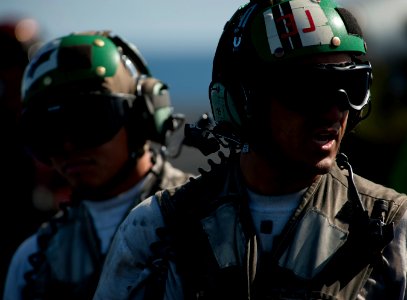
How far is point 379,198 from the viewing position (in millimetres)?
3178

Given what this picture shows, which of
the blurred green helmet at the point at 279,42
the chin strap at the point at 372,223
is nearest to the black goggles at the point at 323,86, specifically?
the blurred green helmet at the point at 279,42

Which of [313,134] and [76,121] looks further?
[76,121]

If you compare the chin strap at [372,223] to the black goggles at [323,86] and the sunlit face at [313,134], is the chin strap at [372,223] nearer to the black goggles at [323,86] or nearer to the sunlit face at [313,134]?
the sunlit face at [313,134]

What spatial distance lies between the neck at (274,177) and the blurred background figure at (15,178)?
3125mm

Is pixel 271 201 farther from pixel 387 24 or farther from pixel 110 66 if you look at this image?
pixel 387 24

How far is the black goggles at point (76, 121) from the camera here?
14.9 ft

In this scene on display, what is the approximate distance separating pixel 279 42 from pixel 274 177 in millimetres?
500

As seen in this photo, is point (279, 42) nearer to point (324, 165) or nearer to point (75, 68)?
point (324, 165)

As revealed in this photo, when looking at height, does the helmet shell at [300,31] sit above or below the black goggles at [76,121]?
above

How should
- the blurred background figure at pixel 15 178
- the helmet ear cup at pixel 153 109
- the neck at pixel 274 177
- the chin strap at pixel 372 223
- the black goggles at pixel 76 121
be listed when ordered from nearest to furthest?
the chin strap at pixel 372 223, the neck at pixel 274 177, the black goggles at pixel 76 121, the helmet ear cup at pixel 153 109, the blurred background figure at pixel 15 178

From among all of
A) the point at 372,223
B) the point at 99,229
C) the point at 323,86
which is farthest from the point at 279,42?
the point at 99,229

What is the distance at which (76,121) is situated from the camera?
15.0 feet

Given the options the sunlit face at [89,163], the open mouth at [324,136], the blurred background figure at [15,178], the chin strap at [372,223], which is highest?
the open mouth at [324,136]

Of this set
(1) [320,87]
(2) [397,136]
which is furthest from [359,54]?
(2) [397,136]
